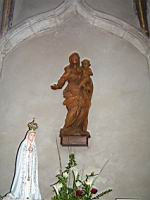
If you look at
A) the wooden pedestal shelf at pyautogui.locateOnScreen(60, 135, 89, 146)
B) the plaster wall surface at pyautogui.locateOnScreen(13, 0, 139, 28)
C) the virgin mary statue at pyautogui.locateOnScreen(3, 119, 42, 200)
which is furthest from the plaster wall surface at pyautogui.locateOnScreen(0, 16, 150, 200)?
the virgin mary statue at pyautogui.locateOnScreen(3, 119, 42, 200)

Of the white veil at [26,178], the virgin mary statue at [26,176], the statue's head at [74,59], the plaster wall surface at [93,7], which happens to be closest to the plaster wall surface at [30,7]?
the plaster wall surface at [93,7]

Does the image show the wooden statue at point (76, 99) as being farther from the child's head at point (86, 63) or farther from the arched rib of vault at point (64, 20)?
the arched rib of vault at point (64, 20)

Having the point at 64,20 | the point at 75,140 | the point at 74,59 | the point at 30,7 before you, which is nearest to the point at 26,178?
the point at 75,140

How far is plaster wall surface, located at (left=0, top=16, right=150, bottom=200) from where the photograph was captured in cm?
629

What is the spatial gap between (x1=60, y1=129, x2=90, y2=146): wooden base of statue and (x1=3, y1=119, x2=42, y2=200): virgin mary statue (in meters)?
0.97

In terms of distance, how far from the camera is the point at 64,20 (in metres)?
7.12

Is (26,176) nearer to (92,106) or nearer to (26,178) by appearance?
(26,178)

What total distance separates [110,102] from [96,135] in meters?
0.59

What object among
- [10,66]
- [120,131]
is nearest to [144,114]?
[120,131]

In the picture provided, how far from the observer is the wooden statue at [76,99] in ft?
20.5

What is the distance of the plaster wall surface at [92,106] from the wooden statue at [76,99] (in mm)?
207

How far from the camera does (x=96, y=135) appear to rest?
6504mm

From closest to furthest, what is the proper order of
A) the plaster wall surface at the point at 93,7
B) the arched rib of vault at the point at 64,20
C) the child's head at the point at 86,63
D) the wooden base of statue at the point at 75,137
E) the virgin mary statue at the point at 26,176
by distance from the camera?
the virgin mary statue at the point at 26,176 → the wooden base of statue at the point at 75,137 → the child's head at the point at 86,63 → the arched rib of vault at the point at 64,20 → the plaster wall surface at the point at 93,7

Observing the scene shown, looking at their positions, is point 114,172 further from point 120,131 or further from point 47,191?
point 47,191
